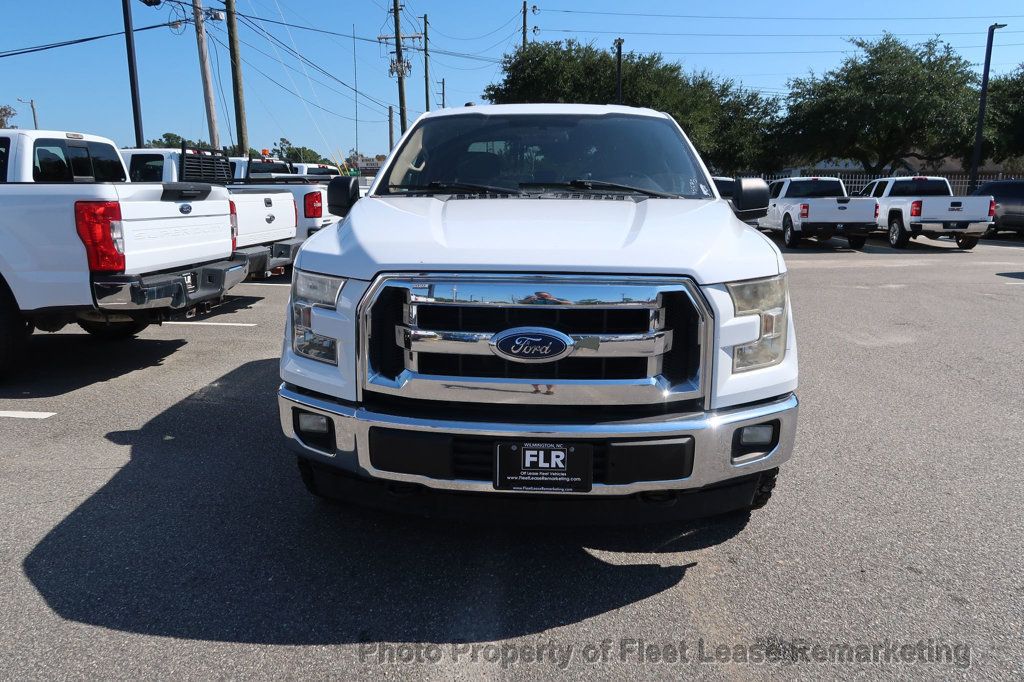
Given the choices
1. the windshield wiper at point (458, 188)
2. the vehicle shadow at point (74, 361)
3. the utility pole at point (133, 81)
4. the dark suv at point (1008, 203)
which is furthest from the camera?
the dark suv at point (1008, 203)

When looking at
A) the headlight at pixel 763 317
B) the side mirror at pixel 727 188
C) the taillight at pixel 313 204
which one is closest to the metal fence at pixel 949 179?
the taillight at pixel 313 204

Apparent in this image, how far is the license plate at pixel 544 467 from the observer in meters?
2.54

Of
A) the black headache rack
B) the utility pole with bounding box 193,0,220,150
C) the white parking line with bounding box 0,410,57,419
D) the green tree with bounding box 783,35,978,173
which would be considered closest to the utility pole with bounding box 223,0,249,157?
the utility pole with bounding box 193,0,220,150

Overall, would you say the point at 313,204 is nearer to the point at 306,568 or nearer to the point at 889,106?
the point at 306,568

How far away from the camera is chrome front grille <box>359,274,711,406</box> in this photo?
8.34 feet

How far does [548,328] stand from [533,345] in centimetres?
8

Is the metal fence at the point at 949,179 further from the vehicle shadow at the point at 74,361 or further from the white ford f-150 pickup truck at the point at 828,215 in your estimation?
the vehicle shadow at the point at 74,361

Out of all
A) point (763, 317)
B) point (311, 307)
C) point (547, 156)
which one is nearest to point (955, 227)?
point (547, 156)

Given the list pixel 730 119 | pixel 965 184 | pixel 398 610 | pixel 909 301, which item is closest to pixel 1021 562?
pixel 398 610

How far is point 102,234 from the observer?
514cm

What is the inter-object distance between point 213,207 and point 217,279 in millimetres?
712

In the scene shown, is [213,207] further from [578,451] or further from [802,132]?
[802,132]

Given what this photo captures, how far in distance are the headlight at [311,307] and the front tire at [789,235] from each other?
1762cm

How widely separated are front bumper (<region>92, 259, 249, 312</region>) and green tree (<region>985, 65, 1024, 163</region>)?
37.9 metres
